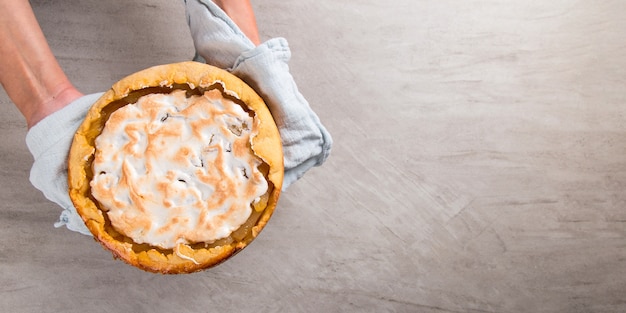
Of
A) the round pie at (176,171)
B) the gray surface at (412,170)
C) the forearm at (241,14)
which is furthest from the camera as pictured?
the gray surface at (412,170)

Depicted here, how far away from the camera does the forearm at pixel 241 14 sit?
99 cm

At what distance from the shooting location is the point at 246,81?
0.92m

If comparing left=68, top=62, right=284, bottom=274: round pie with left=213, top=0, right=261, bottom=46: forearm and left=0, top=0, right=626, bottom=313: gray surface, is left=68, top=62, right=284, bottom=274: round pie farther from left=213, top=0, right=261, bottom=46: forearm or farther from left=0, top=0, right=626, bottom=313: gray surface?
left=0, top=0, right=626, bottom=313: gray surface

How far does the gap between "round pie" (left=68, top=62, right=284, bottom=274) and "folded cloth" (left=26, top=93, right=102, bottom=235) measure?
0.04m

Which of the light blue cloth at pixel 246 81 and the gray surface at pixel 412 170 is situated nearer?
the light blue cloth at pixel 246 81

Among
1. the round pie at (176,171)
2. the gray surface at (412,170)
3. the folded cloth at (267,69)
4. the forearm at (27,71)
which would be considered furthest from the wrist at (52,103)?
the gray surface at (412,170)

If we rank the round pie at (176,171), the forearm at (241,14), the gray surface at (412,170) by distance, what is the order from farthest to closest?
the gray surface at (412,170) → the forearm at (241,14) → the round pie at (176,171)

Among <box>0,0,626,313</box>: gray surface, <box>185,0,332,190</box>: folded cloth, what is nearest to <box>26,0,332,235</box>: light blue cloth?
<box>185,0,332,190</box>: folded cloth

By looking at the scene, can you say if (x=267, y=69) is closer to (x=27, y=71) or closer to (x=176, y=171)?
(x=176, y=171)

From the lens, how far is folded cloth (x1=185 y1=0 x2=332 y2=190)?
2.96 ft

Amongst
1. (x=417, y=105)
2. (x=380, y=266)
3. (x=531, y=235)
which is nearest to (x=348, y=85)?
(x=417, y=105)

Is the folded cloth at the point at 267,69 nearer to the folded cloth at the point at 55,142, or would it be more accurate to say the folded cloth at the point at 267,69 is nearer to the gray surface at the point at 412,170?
the folded cloth at the point at 55,142

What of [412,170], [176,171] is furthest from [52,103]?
[412,170]

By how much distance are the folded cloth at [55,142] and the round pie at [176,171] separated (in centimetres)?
4
